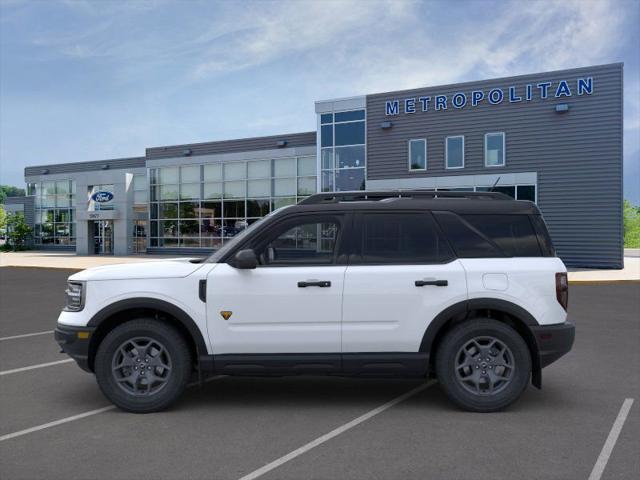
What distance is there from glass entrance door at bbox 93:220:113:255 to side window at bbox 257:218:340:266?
37.1 meters

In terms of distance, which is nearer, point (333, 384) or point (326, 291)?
point (326, 291)

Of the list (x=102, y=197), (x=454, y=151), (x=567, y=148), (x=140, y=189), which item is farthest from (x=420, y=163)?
(x=102, y=197)

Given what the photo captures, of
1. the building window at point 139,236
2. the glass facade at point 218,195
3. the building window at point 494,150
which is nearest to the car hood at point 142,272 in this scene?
the building window at point 494,150

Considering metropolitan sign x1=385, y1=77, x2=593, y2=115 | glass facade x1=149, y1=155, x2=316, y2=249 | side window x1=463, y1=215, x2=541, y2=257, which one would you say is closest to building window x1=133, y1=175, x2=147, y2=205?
glass facade x1=149, y1=155, x2=316, y2=249

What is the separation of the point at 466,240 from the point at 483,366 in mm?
1120

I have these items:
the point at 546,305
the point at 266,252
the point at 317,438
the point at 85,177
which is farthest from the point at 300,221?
the point at 85,177

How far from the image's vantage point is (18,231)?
158 feet

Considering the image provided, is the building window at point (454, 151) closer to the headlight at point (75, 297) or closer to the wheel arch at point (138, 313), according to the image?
the wheel arch at point (138, 313)

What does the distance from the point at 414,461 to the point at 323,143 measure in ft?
86.9

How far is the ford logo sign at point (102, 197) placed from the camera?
130 feet

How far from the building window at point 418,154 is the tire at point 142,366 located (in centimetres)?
2336

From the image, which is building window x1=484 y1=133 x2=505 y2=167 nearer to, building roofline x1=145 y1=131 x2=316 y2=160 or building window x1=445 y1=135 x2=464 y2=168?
building window x1=445 y1=135 x2=464 y2=168

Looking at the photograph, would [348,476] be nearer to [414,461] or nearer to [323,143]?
[414,461]

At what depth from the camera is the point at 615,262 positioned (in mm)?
23766
